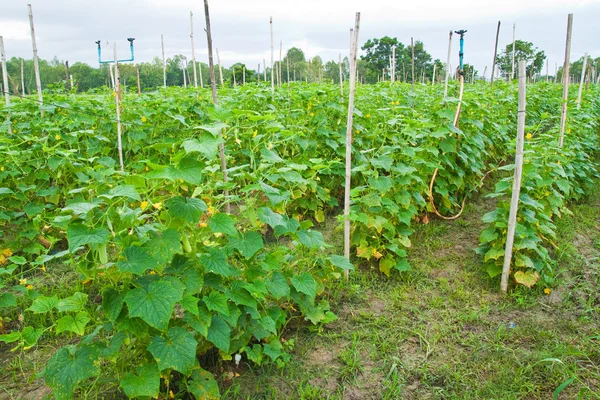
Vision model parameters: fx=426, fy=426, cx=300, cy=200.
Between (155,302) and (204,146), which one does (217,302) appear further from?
(204,146)

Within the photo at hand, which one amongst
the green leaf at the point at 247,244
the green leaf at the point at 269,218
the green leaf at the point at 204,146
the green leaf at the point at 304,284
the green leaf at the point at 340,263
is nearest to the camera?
the green leaf at the point at 204,146

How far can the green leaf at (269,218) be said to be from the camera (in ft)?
7.57

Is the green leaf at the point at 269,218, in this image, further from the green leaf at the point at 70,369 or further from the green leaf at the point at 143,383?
the green leaf at the point at 70,369

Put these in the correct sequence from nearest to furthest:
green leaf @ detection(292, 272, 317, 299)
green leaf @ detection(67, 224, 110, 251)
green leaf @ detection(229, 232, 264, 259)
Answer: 1. green leaf @ detection(67, 224, 110, 251)
2. green leaf @ detection(229, 232, 264, 259)
3. green leaf @ detection(292, 272, 317, 299)

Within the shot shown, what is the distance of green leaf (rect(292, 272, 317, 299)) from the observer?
2564mm

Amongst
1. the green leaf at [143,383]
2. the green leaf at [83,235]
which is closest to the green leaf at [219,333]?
the green leaf at [143,383]

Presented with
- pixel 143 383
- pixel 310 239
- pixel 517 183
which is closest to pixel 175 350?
pixel 143 383

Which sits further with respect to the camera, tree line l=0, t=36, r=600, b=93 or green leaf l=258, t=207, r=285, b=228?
tree line l=0, t=36, r=600, b=93

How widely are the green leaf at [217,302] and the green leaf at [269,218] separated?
1.51 ft

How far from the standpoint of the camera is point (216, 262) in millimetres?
2049

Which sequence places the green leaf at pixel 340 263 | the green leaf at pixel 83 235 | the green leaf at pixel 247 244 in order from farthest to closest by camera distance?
the green leaf at pixel 340 263 < the green leaf at pixel 247 244 < the green leaf at pixel 83 235

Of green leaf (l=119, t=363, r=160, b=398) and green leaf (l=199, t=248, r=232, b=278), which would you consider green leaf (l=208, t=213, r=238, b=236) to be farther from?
green leaf (l=119, t=363, r=160, b=398)

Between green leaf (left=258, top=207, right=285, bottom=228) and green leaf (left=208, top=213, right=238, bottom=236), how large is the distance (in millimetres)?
279

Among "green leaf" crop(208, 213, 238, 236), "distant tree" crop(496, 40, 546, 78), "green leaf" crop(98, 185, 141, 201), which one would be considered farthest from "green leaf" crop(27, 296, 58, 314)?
"distant tree" crop(496, 40, 546, 78)
